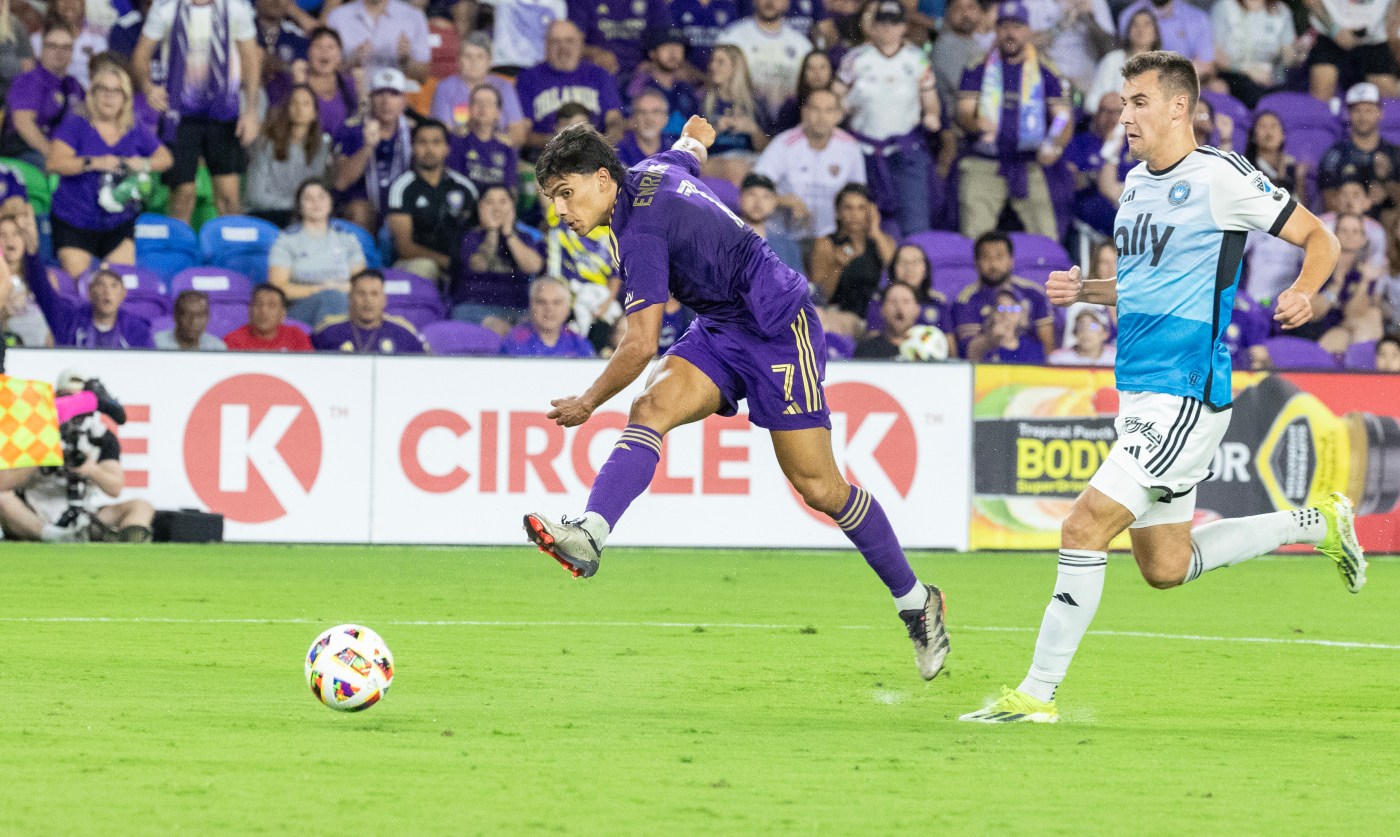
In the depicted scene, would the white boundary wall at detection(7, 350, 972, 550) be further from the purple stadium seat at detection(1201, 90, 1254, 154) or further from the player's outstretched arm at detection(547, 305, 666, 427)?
the player's outstretched arm at detection(547, 305, 666, 427)

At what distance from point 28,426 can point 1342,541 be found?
8009 mm

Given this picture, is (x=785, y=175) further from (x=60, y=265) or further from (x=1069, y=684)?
(x=1069, y=684)

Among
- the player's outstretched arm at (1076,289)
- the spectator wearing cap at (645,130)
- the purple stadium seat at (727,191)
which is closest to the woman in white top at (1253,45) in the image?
the purple stadium seat at (727,191)

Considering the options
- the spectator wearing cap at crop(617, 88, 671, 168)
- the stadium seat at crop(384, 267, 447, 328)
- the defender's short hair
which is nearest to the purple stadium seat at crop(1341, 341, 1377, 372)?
the spectator wearing cap at crop(617, 88, 671, 168)

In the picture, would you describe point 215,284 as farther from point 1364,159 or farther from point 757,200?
point 1364,159

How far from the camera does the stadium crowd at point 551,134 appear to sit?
14.7m

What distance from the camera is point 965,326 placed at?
15148 mm

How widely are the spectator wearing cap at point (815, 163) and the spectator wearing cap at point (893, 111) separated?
0.28 metres

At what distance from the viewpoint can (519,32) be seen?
1708cm

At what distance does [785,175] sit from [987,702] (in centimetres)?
1001

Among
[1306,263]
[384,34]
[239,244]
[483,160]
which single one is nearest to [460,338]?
[483,160]

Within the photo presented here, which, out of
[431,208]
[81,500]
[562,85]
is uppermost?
Answer: [562,85]

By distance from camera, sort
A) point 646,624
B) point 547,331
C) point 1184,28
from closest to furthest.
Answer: point 646,624
point 547,331
point 1184,28

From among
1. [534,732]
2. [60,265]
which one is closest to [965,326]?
[60,265]
